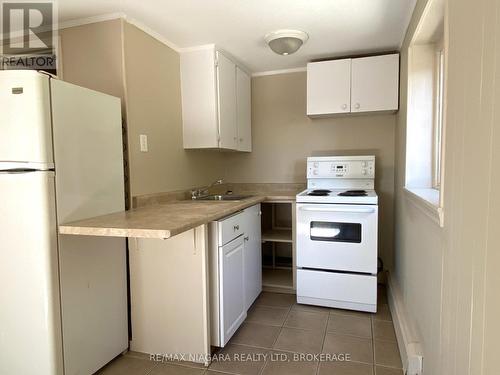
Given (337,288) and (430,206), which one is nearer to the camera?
(430,206)

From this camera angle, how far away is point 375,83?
2.56m

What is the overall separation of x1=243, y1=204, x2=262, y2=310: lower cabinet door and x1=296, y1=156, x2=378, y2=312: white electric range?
33 cm

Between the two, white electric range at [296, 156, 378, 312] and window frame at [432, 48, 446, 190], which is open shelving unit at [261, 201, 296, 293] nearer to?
white electric range at [296, 156, 378, 312]

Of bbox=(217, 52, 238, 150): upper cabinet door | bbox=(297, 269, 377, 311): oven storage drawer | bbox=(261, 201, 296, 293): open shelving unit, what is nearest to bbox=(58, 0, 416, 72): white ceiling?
bbox=(217, 52, 238, 150): upper cabinet door

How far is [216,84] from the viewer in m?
2.48

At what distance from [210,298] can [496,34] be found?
5.59 ft

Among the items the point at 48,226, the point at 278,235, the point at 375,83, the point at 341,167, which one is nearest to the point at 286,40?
the point at 375,83

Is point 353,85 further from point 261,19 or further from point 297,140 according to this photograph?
point 261,19

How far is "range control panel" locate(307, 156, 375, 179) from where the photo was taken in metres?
2.76

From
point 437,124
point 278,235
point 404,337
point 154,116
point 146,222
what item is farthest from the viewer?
point 278,235

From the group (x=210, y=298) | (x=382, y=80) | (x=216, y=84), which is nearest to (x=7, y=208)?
(x=210, y=298)

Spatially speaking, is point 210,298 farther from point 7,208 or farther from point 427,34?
point 427,34

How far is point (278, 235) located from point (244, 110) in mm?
1281

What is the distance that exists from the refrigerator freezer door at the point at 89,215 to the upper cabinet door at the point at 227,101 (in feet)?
3.15
